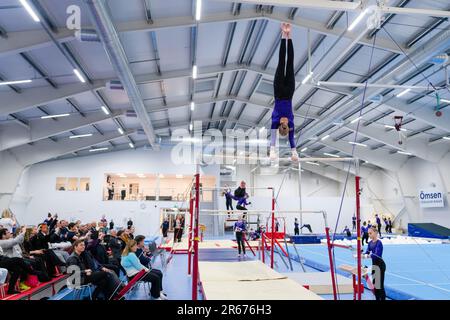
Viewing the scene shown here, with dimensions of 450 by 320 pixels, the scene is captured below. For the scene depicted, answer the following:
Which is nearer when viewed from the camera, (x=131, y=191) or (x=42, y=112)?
(x=42, y=112)

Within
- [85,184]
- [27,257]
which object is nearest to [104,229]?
[27,257]

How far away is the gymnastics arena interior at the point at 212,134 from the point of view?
5715 millimetres

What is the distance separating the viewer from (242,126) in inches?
808

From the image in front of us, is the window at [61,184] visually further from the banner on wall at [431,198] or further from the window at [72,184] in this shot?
the banner on wall at [431,198]

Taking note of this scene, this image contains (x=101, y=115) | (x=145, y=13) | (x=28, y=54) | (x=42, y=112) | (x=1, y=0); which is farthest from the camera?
(x=101, y=115)

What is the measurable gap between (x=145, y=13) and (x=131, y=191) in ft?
62.6

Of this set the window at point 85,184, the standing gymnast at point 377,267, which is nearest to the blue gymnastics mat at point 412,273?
the standing gymnast at point 377,267

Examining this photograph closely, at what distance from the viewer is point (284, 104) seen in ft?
16.8

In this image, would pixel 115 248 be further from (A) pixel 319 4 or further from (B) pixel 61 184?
(B) pixel 61 184
